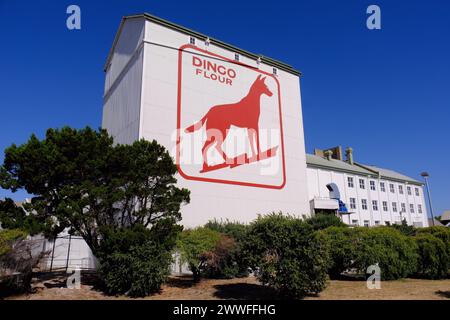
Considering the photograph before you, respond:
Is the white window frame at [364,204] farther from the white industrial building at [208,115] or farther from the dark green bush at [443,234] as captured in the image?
the dark green bush at [443,234]

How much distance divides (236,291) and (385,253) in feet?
26.8

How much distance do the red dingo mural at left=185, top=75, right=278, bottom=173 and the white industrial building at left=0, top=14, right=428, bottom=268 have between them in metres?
0.09

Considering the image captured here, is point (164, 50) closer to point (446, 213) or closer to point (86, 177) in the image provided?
point (86, 177)

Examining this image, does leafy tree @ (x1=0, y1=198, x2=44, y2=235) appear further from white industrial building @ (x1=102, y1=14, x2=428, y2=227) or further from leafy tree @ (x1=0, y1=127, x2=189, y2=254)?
white industrial building @ (x1=102, y1=14, x2=428, y2=227)

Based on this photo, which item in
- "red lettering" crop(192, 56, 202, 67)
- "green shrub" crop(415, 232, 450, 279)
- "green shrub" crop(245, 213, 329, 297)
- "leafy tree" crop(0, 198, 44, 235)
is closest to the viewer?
"green shrub" crop(245, 213, 329, 297)

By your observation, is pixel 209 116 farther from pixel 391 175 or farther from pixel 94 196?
pixel 391 175

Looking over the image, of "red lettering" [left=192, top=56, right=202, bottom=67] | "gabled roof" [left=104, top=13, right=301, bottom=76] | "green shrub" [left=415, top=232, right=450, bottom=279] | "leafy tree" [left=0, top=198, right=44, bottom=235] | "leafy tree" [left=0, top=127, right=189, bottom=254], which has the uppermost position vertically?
"gabled roof" [left=104, top=13, right=301, bottom=76]

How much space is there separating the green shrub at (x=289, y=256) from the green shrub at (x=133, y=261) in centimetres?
411

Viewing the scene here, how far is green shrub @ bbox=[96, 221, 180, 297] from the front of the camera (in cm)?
1307

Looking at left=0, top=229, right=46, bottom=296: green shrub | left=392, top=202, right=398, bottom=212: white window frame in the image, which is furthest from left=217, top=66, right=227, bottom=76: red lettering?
left=392, top=202, right=398, bottom=212: white window frame

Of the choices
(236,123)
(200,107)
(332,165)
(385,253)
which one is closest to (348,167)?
(332,165)

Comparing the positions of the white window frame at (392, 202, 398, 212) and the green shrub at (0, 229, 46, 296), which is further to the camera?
the white window frame at (392, 202, 398, 212)

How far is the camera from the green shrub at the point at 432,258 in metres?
17.6

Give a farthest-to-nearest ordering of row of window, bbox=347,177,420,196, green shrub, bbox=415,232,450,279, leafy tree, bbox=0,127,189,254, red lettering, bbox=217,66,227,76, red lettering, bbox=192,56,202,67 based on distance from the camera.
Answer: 1. row of window, bbox=347,177,420,196
2. red lettering, bbox=217,66,227,76
3. red lettering, bbox=192,56,202,67
4. green shrub, bbox=415,232,450,279
5. leafy tree, bbox=0,127,189,254
